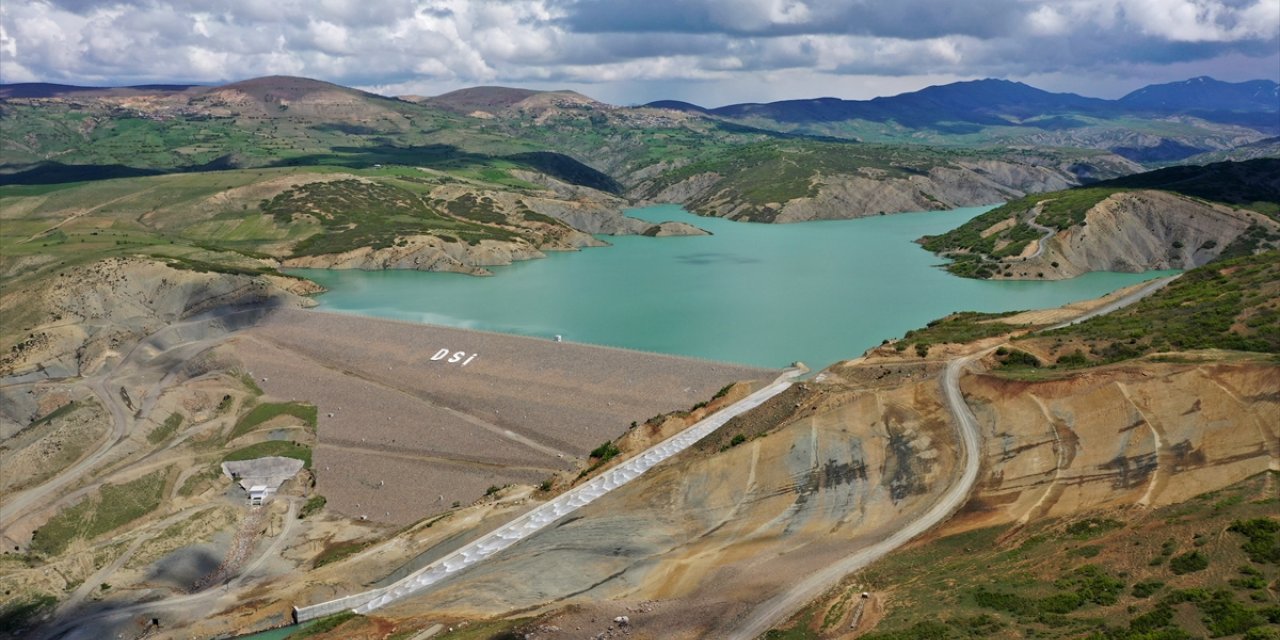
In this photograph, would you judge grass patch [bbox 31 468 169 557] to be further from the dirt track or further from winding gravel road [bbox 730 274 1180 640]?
winding gravel road [bbox 730 274 1180 640]

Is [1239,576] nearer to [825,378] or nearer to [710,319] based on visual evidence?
[825,378]

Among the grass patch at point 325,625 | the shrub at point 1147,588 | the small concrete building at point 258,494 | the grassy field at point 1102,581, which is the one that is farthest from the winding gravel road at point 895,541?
the small concrete building at point 258,494

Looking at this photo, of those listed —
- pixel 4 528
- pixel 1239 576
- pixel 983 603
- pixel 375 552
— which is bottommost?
pixel 4 528

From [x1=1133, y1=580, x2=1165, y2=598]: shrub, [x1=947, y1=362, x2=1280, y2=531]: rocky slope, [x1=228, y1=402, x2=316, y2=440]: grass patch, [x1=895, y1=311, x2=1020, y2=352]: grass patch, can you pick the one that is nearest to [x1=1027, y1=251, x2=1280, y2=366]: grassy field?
[x1=895, y1=311, x2=1020, y2=352]: grass patch

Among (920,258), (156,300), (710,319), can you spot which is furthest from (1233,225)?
(156,300)

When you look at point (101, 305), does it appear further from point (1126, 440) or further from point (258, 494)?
point (1126, 440)

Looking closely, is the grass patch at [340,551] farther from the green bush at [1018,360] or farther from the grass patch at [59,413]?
the green bush at [1018,360]

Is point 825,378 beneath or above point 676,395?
above
